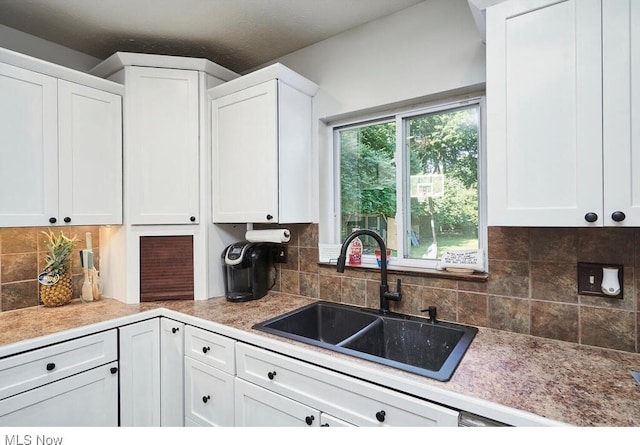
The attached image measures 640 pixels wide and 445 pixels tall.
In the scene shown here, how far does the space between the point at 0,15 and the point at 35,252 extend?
128cm

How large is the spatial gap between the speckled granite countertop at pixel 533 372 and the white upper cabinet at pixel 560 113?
481mm

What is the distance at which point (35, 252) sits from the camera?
6.26ft

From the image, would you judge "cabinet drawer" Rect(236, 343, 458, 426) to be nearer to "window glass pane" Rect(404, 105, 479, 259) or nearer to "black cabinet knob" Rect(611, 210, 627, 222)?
"black cabinet knob" Rect(611, 210, 627, 222)

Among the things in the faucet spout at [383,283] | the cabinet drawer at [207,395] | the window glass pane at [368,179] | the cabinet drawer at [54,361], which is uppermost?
the window glass pane at [368,179]

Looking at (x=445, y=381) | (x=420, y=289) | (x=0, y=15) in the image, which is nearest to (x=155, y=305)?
(x=420, y=289)

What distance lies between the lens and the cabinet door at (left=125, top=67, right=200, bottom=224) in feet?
6.25

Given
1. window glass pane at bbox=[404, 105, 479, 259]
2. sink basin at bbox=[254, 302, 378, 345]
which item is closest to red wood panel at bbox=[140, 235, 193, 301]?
sink basin at bbox=[254, 302, 378, 345]

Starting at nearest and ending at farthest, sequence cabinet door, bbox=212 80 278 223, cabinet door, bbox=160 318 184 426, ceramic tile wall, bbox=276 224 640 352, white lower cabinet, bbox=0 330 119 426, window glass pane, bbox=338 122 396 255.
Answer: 1. ceramic tile wall, bbox=276 224 640 352
2. white lower cabinet, bbox=0 330 119 426
3. cabinet door, bbox=160 318 184 426
4. cabinet door, bbox=212 80 278 223
5. window glass pane, bbox=338 122 396 255

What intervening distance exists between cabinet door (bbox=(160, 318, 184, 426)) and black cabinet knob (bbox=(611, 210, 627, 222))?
6.00 ft

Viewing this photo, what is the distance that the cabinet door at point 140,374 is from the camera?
1.63 m

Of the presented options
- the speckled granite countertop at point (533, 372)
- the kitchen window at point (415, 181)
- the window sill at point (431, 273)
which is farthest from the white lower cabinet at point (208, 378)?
the kitchen window at point (415, 181)

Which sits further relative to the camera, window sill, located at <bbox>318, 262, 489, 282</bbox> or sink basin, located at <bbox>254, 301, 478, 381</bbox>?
window sill, located at <bbox>318, 262, 489, 282</bbox>

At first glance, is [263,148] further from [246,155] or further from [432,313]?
[432,313]

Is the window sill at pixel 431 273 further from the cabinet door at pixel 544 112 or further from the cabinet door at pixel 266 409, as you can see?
the cabinet door at pixel 266 409
